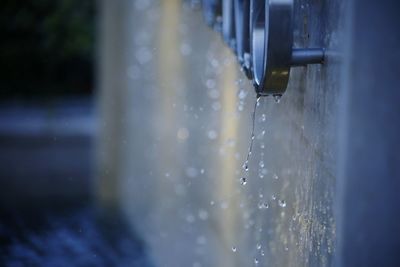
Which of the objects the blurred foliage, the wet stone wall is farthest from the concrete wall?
the blurred foliage

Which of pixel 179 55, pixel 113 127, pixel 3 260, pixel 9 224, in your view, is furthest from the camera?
pixel 113 127

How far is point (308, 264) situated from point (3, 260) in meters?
3.53

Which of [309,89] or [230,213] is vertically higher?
[309,89]

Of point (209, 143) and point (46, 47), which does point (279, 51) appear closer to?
point (209, 143)

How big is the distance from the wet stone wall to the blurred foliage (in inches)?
62.2

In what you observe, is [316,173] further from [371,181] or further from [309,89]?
[371,181]

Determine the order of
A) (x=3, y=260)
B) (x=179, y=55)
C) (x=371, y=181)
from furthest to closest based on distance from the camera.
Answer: (x=179, y=55) → (x=3, y=260) → (x=371, y=181)

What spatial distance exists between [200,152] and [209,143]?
0.31 metres

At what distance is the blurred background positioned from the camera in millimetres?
1915

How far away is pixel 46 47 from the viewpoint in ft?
42.6

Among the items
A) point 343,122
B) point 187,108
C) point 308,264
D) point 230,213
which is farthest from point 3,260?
point 343,122

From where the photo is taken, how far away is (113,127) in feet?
31.5

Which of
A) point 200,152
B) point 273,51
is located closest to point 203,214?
point 200,152

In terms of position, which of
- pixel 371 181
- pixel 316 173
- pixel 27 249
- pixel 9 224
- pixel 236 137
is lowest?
pixel 9 224
